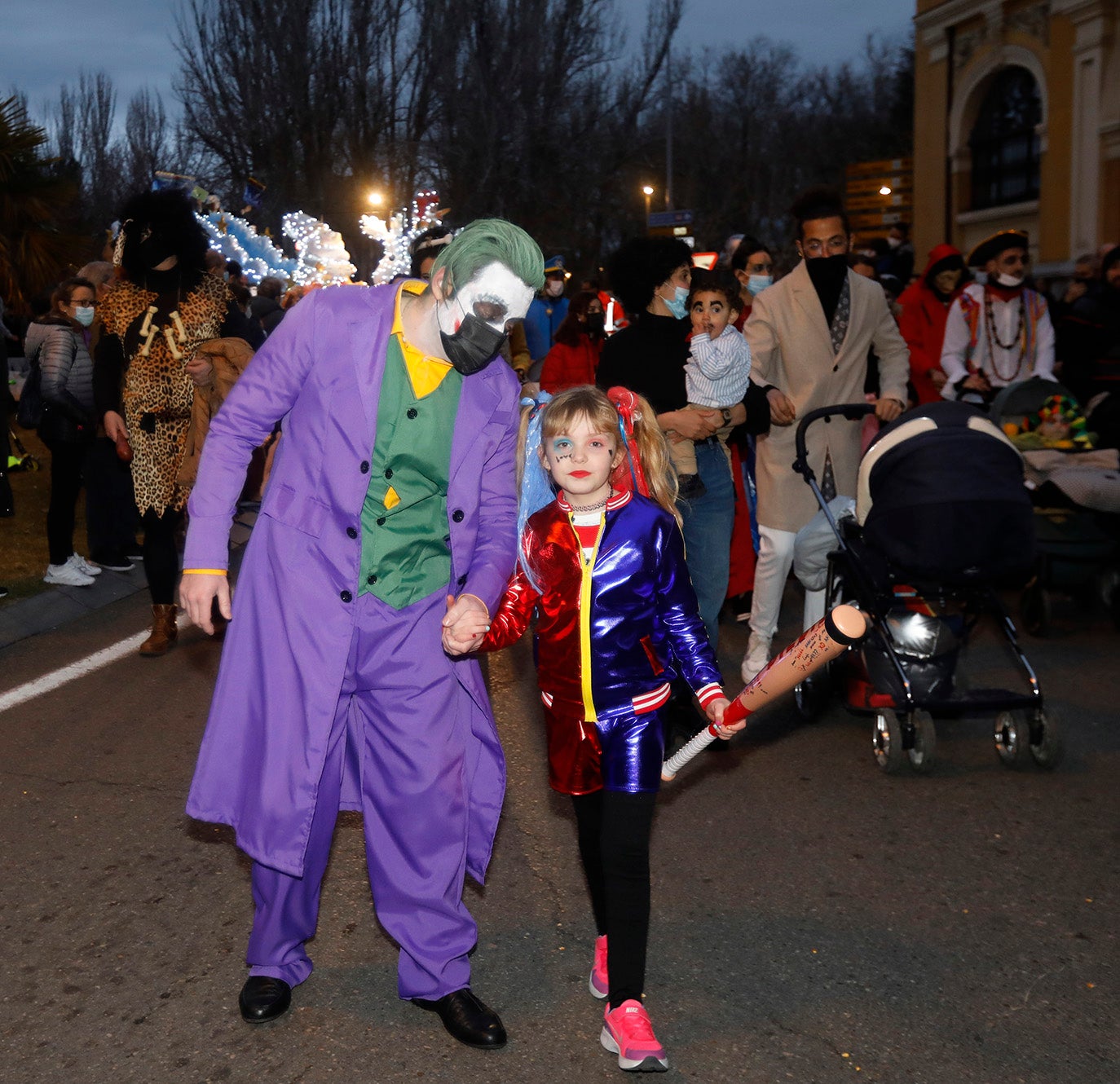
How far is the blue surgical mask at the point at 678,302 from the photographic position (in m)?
5.76

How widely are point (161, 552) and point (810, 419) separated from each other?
139 inches

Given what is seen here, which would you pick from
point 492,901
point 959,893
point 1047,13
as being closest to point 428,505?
point 492,901

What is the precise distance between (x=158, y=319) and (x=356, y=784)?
421 cm

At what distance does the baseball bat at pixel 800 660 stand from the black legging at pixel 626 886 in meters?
0.18

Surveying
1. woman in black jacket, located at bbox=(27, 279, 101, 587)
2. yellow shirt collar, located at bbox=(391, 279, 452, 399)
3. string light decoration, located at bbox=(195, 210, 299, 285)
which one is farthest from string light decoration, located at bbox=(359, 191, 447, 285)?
yellow shirt collar, located at bbox=(391, 279, 452, 399)

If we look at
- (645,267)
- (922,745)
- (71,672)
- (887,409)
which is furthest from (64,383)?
(922,745)

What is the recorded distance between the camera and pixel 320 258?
2659 cm

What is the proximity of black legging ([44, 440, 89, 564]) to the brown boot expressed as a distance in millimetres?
1883

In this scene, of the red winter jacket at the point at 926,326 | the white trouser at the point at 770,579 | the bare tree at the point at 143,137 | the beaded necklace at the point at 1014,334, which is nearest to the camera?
the white trouser at the point at 770,579

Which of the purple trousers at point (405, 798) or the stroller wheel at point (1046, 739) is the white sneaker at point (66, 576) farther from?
the stroller wheel at point (1046, 739)

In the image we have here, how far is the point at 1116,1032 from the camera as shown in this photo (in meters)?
3.50

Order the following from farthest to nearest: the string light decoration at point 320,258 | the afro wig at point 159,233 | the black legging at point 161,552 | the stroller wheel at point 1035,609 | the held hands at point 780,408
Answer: the string light decoration at point 320,258, the stroller wheel at point 1035,609, the black legging at point 161,552, the afro wig at point 159,233, the held hands at point 780,408

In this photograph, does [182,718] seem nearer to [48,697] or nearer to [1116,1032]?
[48,697]

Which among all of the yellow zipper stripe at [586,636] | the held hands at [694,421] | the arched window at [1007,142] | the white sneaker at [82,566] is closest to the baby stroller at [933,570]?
the held hands at [694,421]
